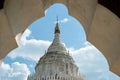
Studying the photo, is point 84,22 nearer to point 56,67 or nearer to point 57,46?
point 56,67

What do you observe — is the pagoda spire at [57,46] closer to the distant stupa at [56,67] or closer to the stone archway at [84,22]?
the distant stupa at [56,67]

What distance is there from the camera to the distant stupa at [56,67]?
7462 centimetres

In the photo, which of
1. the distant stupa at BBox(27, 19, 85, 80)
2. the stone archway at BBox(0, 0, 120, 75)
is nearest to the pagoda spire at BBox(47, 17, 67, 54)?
the distant stupa at BBox(27, 19, 85, 80)

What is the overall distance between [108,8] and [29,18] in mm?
1370

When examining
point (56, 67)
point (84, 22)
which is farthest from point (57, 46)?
point (84, 22)

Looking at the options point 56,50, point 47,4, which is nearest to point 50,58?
point 56,50

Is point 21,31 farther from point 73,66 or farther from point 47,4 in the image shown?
point 73,66

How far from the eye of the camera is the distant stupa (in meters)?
74.6

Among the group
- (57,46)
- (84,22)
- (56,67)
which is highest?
(57,46)

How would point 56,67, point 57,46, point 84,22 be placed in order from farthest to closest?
point 57,46, point 56,67, point 84,22

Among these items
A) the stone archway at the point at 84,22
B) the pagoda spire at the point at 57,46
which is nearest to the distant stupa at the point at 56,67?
the pagoda spire at the point at 57,46

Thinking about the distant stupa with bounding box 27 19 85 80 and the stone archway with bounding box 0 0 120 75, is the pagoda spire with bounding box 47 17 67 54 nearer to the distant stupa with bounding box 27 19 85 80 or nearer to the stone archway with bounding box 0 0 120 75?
the distant stupa with bounding box 27 19 85 80

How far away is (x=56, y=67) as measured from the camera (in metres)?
75.5

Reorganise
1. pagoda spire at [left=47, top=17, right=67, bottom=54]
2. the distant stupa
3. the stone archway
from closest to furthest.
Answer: the stone archway
the distant stupa
pagoda spire at [left=47, top=17, right=67, bottom=54]
